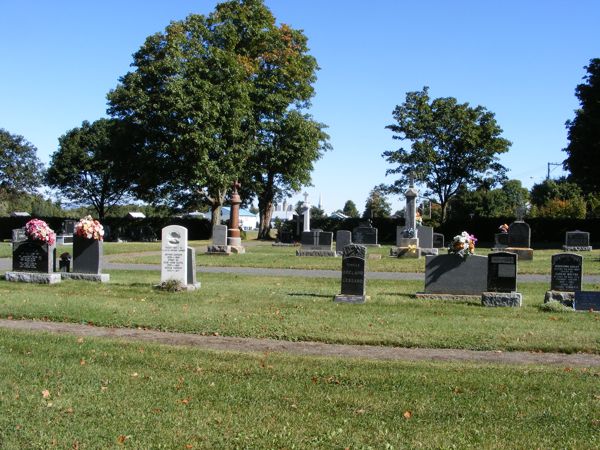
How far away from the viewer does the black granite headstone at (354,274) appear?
1333cm

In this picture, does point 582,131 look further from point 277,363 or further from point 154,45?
point 277,363

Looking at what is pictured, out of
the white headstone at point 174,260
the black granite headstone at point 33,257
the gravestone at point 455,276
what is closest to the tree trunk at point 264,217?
the black granite headstone at point 33,257

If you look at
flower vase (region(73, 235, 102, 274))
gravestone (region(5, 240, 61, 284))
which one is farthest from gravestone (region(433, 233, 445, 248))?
gravestone (region(5, 240, 61, 284))

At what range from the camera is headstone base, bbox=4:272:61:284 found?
15.8 meters

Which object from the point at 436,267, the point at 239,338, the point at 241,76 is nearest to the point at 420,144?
the point at 241,76

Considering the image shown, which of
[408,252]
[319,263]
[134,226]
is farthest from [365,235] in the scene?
[134,226]

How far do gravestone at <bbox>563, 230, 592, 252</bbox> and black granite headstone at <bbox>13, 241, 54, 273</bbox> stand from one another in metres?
27.4

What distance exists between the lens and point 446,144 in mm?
50531

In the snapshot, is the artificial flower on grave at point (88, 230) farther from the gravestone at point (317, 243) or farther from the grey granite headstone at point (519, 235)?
the grey granite headstone at point (519, 235)

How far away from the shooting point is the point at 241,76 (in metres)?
41.1

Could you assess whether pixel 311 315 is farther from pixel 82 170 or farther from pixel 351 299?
pixel 82 170

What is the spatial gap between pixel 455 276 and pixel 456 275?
0.10 ft

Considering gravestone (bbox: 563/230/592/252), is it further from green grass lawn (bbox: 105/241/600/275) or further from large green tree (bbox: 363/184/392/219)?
large green tree (bbox: 363/184/392/219)

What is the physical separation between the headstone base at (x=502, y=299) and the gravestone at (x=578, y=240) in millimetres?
23467
